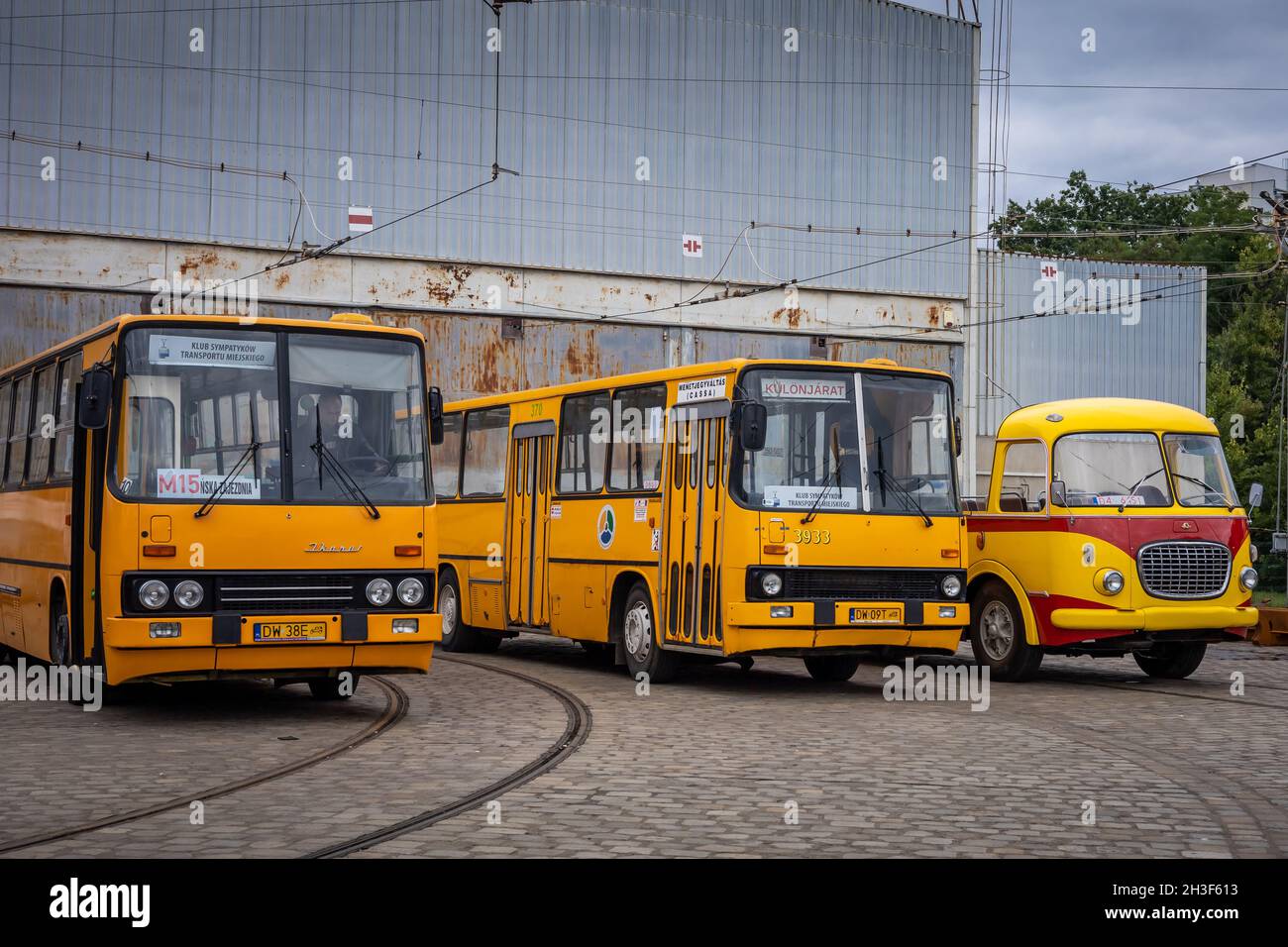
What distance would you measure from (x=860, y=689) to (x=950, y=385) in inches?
116

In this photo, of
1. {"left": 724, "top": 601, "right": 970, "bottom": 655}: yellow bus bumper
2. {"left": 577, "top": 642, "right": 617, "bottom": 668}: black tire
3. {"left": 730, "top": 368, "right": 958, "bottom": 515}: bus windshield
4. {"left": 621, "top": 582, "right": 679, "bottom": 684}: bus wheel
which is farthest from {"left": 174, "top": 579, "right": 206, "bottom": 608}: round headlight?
{"left": 577, "top": 642, "right": 617, "bottom": 668}: black tire

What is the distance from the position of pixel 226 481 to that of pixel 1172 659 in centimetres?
1043

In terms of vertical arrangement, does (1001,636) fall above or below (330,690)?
above

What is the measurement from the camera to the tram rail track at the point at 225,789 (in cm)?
793

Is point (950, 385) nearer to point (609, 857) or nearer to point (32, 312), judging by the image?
point (609, 857)

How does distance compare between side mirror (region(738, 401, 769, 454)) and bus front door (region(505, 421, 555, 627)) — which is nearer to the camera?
side mirror (region(738, 401, 769, 454))

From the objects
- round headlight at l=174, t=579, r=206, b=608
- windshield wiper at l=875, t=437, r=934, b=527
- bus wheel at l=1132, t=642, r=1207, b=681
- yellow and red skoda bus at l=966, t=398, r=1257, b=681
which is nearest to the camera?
round headlight at l=174, t=579, r=206, b=608

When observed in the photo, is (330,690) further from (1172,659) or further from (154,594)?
(1172,659)

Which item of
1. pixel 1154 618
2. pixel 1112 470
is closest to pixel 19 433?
pixel 1112 470

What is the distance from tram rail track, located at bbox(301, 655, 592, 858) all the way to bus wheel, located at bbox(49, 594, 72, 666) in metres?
3.92

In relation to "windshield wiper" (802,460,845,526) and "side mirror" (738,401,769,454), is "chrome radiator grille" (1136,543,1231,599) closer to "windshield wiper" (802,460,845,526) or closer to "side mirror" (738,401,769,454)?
"windshield wiper" (802,460,845,526)

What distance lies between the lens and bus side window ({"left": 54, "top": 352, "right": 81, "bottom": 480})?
13.7m

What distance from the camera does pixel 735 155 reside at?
1437 inches

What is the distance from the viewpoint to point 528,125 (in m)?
34.2
